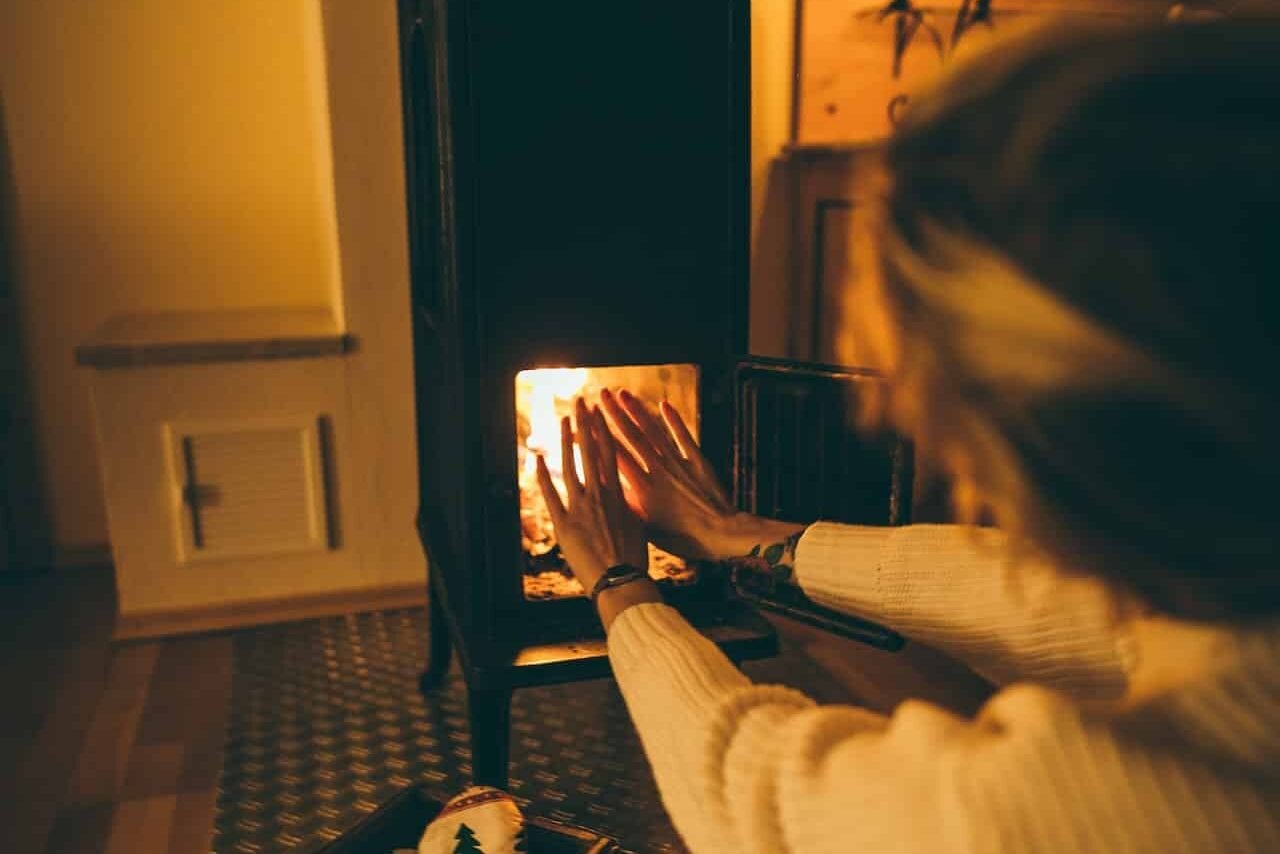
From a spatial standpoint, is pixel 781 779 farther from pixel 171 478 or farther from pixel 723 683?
pixel 171 478

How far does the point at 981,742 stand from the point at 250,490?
5.33 ft

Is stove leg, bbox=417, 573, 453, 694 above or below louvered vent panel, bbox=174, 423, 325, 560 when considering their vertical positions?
below

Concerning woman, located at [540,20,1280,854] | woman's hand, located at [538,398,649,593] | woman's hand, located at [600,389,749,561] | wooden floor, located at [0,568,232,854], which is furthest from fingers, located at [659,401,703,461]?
wooden floor, located at [0,568,232,854]

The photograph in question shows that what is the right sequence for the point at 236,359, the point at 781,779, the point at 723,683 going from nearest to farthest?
the point at 781,779 → the point at 723,683 → the point at 236,359

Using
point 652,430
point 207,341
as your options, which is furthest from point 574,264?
point 207,341

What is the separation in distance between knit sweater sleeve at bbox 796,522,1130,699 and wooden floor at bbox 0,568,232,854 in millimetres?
921

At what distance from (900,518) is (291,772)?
919 millimetres

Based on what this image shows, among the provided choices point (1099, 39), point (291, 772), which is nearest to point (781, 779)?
point (1099, 39)

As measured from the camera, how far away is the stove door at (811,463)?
1148 millimetres

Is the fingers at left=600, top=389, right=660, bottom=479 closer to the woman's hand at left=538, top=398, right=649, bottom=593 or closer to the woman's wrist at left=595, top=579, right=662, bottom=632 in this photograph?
the woman's hand at left=538, top=398, right=649, bottom=593

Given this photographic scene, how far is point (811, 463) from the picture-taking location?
1.61m

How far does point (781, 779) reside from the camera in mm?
569

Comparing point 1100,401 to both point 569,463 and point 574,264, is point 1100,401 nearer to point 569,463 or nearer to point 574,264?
point 569,463

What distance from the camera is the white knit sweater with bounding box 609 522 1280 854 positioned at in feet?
1.42
